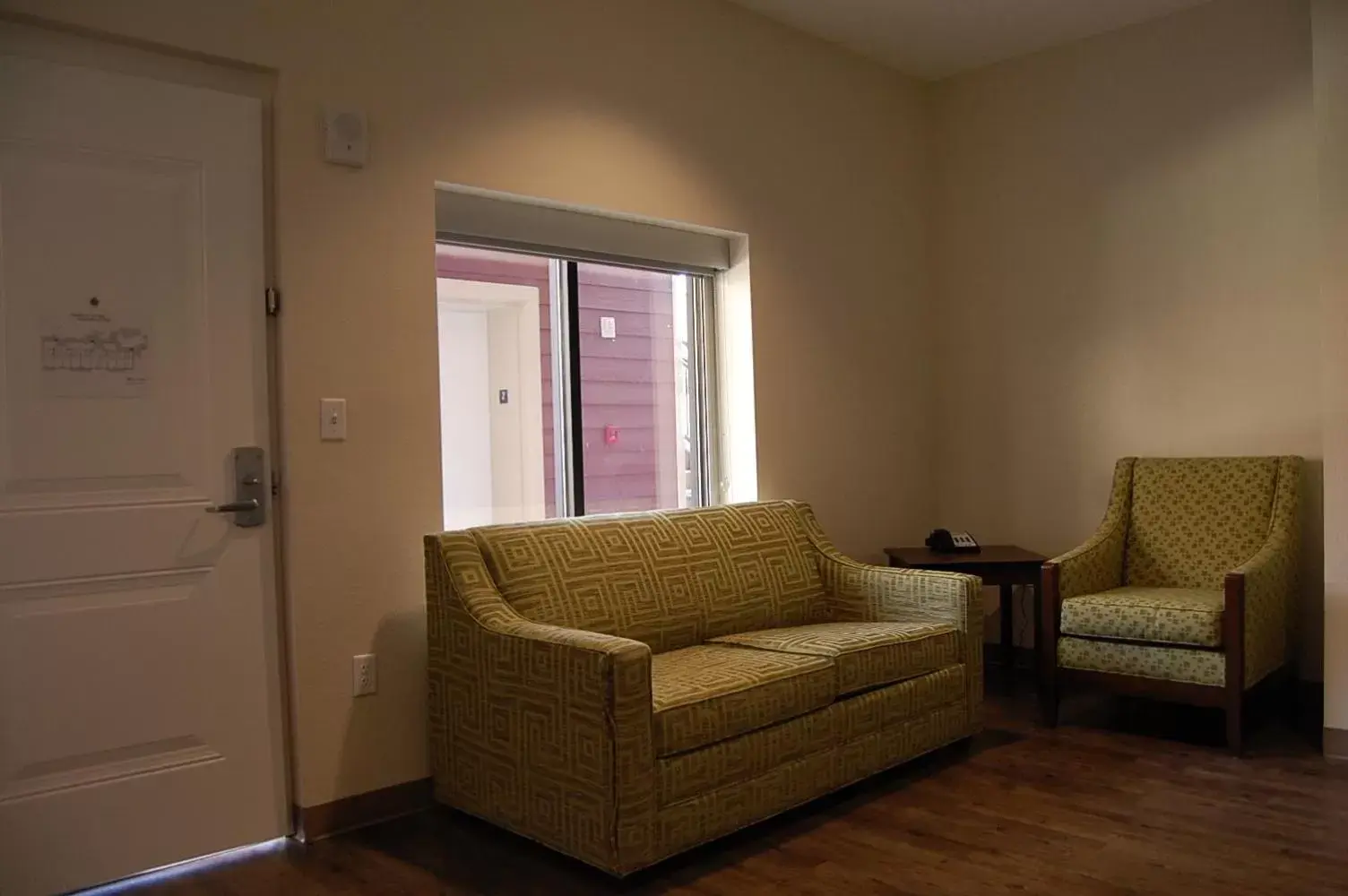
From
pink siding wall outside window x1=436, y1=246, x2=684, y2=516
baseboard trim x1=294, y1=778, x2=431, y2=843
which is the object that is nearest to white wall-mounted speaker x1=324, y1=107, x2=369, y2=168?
pink siding wall outside window x1=436, y1=246, x2=684, y2=516

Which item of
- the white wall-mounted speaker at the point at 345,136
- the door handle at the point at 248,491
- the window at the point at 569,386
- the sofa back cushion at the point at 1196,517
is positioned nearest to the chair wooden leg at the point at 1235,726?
the sofa back cushion at the point at 1196,517

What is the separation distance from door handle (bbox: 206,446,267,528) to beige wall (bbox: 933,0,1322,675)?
3234mm

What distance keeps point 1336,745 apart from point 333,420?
3208 millimetres

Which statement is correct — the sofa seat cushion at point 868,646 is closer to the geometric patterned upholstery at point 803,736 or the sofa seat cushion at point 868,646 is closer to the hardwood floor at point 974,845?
the geometric patterned upholstery at point 803,736

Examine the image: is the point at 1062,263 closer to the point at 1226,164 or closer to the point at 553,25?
the point at 1226,164

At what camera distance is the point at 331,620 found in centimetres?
287

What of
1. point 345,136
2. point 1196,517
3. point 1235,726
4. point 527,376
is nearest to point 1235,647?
point 1235,726

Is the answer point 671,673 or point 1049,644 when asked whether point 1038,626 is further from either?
point 671,673

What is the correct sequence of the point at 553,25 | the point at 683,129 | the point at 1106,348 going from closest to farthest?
the point at 553,25 < the point at 683,129 < the point at 1106,348

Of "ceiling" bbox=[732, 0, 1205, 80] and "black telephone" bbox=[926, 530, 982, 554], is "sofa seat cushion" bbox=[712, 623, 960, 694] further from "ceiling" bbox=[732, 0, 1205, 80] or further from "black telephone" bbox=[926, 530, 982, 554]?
"ceiling" bbox=[732, 0, 1205, 80]

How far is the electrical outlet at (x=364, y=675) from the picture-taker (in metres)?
2.91

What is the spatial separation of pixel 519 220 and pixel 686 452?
3.93 feet

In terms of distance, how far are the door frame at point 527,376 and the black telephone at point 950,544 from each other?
1.74 metres

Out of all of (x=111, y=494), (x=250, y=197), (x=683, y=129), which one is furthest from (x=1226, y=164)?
(x=111, y=494)
